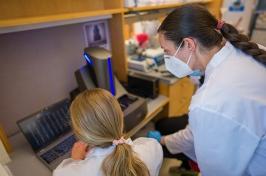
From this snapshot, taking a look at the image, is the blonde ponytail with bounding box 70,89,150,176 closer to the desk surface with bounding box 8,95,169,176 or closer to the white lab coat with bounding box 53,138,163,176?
the white lab coat with bounding box 53,138,163,176

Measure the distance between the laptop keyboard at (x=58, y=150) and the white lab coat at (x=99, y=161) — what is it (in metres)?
0.21

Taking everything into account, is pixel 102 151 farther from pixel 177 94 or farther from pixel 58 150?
pixel 177 94

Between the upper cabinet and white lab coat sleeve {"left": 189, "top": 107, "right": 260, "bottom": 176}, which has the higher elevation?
the upper cabinet

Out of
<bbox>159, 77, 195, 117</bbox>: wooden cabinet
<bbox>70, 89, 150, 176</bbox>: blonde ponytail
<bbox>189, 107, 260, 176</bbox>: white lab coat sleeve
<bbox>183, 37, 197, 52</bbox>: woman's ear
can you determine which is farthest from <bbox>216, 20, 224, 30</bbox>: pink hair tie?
<bbox>159, 77, 195, 117</bbox>: wooden cabinet

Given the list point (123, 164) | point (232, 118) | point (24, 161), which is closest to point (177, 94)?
point (232, 118)

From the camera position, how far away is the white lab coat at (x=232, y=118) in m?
0.71

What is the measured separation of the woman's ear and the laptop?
742 mm

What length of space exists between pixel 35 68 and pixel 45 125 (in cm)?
40

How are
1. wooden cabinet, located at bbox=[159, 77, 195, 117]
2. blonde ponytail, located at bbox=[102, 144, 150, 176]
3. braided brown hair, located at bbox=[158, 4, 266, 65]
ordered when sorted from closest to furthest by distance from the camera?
blonde ponytail, located at bbox=[102, 144, 150, 176], braided brown hair, located at bbox=[158, 4, 266, 65], wooden cabinet, located at bbox=[159, 77, 195, 117]

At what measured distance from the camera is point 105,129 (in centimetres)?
73

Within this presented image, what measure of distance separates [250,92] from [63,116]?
0.94 metres

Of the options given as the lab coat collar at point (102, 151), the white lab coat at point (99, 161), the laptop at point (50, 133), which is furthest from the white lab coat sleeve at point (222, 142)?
the laptop at point (50, 133)

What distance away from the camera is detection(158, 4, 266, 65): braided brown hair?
2.65ft

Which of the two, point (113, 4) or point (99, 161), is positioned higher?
point (113, 4)
